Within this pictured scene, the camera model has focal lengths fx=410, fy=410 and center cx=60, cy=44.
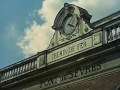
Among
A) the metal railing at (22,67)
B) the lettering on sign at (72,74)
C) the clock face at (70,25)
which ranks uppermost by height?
the clock face at (70,25)

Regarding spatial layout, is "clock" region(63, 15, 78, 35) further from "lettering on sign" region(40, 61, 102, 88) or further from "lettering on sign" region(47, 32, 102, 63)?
"lettering on sign" region(40, 61, 102, 88)

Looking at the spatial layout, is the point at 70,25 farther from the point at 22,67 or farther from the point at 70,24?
the point at 22,67

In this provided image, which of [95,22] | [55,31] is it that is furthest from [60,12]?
[95,22]

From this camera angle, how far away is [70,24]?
25.0 meters

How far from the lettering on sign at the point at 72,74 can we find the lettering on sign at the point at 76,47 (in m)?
1.05

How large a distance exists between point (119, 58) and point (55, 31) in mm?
5895

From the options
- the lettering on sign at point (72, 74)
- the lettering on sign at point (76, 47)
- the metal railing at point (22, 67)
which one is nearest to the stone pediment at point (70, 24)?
the lettering on sign at point (76, 47)

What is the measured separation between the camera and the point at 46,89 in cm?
2516

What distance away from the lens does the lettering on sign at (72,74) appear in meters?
22.7

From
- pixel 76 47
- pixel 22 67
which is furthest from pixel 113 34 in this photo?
pixel 22 67

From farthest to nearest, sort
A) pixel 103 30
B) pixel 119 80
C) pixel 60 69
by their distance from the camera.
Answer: pixel 60 69
pixel 103 30
pixel 119 80

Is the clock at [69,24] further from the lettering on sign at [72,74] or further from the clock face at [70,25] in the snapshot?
the lettering on sign at [72,74]

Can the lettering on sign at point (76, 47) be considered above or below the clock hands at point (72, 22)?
below

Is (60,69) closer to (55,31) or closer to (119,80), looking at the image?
(55,31)
